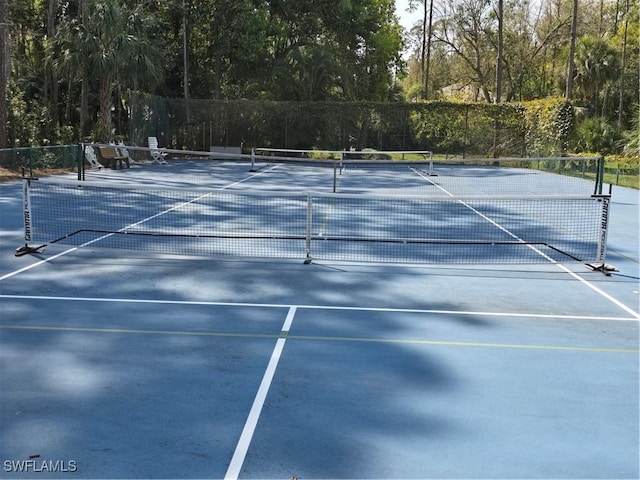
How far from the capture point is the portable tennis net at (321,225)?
10211mm

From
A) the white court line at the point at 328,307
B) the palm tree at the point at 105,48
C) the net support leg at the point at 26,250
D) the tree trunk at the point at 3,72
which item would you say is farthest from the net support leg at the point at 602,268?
the palm tree at the point at 105,48

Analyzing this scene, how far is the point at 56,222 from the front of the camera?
1266cm

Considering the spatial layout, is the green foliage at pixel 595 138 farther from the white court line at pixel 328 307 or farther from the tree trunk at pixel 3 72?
the white court line at pixel 328 307

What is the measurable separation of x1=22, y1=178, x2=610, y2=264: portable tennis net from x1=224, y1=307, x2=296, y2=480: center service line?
3149mm

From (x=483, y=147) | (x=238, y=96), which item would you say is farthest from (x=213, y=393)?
(x=238, y=96)

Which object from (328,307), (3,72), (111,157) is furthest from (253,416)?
(111,157)

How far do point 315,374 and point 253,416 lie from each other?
3.05 feet

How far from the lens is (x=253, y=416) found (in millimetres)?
4477

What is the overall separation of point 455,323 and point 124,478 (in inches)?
160

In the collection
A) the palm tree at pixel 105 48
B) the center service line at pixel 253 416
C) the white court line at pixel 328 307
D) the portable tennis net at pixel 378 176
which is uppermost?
the palm tree at pixel 105 48

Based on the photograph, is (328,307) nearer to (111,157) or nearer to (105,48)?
(111,157)

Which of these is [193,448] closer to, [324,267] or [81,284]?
[81,284]

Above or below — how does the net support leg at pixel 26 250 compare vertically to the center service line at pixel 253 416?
above

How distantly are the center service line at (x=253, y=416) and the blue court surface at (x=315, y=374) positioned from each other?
2 cm
